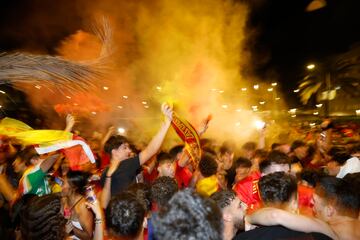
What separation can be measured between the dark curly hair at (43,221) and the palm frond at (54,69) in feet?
3.08

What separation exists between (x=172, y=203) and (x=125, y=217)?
90 cm

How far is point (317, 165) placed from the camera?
7.14m

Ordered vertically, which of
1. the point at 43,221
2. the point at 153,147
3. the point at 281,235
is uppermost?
the point at 153,147

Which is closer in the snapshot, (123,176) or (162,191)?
(162,191)

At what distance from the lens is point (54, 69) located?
202 cm

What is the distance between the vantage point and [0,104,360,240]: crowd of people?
1621 millimetres

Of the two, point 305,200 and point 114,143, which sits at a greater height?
point 114,143

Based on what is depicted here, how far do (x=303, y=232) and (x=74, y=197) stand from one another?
245 cm

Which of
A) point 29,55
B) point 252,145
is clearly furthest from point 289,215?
point 252,145

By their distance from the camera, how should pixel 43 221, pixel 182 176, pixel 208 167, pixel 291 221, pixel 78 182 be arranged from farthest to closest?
pixel 182 176, pixel 208 167, pixel 78 182, pixel 291 221, pixel 43 221

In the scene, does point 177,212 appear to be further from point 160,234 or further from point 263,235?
point 263,235

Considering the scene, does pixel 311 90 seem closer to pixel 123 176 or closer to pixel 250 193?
Answer: pixel 250 193

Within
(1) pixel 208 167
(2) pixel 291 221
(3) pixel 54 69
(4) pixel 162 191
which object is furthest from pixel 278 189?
(3) pixel 54 69

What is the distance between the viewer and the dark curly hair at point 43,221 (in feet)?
7.70
